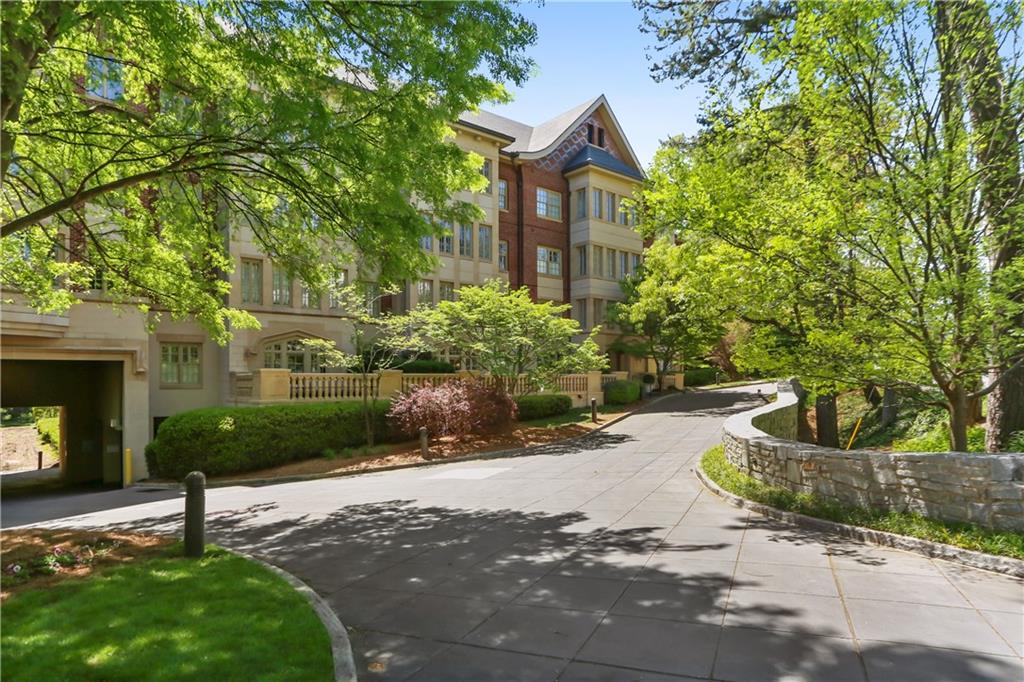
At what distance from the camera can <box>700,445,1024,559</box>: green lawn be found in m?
5.75

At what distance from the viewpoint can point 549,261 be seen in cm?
3434

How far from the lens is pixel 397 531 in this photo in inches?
317

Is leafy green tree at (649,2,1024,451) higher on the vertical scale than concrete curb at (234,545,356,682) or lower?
higher

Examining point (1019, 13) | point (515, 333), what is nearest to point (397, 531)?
point (1019, 13)

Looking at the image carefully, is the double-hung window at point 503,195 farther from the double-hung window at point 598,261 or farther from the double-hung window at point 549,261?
the double-hung window at point 598,261

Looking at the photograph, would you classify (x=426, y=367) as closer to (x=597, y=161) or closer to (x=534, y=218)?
(x=534, y=218)

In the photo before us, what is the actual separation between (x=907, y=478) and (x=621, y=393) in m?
21.0

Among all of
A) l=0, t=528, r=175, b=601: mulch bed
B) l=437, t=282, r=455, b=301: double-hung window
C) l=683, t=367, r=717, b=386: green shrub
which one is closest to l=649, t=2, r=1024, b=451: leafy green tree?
l=0, t=528, r=175, b=601: mulch bed

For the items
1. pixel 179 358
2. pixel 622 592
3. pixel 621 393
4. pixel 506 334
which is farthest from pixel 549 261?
pixel 622 592

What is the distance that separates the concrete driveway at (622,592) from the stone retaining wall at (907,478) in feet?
2.82

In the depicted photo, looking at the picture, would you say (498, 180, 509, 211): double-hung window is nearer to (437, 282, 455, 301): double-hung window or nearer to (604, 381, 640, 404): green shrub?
(437, 282, 455, 301): double-hung window

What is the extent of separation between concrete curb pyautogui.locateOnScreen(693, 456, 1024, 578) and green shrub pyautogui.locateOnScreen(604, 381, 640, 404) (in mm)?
18964

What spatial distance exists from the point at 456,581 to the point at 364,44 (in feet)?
19.9

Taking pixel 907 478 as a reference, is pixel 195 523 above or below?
below
